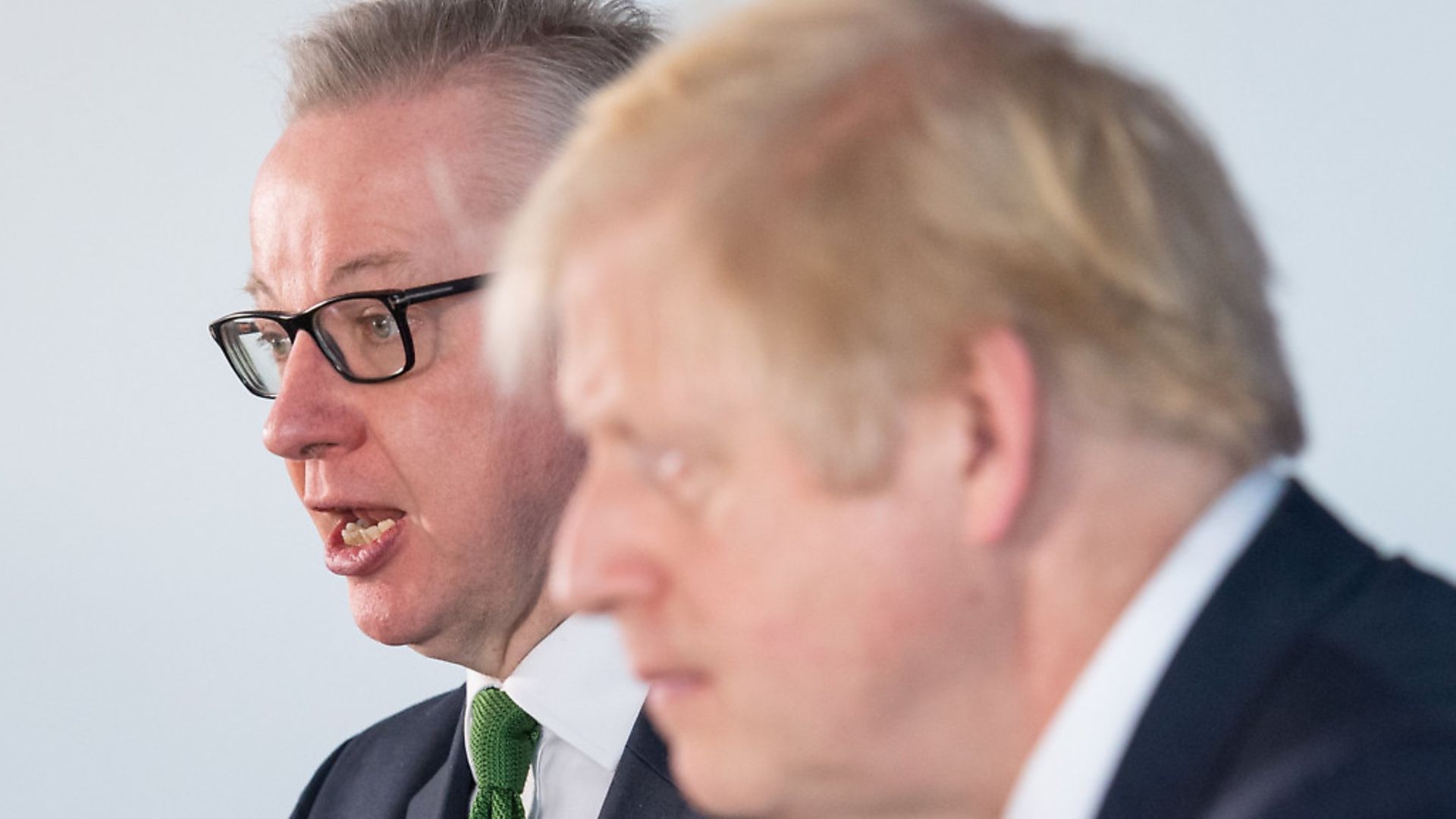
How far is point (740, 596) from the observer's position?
71 cm

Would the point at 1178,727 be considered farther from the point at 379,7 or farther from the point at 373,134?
the point at 379,7

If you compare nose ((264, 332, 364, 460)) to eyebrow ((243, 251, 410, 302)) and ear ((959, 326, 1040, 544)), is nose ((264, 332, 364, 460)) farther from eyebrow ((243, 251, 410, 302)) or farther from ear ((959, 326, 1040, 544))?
ear ((959, 326, 1040, 544))

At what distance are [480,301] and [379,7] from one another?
0.35m

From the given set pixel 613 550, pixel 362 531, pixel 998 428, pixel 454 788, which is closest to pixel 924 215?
pixel 998 428

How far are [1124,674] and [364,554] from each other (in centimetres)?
85

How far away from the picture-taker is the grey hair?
1.49m

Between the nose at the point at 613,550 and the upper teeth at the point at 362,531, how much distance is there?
72 cm

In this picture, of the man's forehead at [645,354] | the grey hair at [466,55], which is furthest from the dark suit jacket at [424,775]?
the man's forehead at [645,354]

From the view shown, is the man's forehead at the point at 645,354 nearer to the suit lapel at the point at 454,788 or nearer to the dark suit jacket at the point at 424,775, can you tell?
the dark suit jacket at the point at 424,775

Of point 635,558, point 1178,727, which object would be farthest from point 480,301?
point 1178,727

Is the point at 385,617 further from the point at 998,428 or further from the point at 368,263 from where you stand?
the point at 998,428

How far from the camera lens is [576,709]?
1438 millimetres

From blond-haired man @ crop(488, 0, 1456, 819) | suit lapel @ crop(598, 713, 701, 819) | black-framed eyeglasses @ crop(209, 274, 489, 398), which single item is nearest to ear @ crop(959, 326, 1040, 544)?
blond-haired man @ crop(488, 0, 1456, 819)

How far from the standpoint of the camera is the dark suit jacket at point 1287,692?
0.69m
